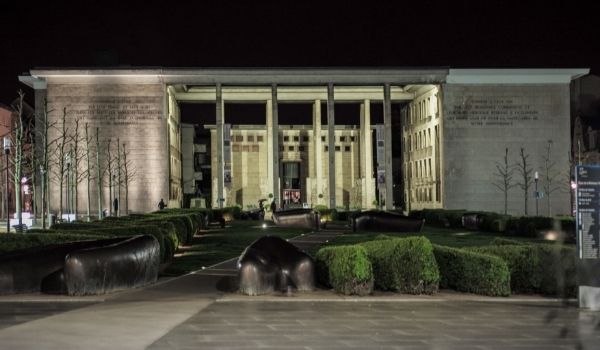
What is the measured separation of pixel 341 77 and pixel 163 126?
21.0 m

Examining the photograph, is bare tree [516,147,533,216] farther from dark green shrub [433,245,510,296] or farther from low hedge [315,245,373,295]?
low hedge [315,245,373,295]

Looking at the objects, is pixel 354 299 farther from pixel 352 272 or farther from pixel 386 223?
pixel 386 223

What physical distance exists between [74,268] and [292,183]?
97.4 m

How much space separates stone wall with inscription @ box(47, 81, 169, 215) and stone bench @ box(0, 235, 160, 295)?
222 ft

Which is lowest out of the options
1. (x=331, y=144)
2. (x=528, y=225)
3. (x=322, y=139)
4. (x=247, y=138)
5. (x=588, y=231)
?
(x=528, y=225)

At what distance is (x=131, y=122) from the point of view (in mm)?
83938

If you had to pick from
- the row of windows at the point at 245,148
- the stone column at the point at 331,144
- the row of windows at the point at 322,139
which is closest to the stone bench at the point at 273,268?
the stone column at the point at 331,144

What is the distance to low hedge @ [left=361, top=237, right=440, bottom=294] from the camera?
15758mm

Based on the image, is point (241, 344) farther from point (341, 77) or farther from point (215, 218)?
point (341, 77)

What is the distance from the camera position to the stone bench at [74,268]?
15203 mm

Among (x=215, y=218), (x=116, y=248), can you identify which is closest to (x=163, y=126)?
(x=215, y=218)

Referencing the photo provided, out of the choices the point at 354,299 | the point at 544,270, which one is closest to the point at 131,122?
the point at 354,299

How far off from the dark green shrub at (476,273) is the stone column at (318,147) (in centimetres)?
8326

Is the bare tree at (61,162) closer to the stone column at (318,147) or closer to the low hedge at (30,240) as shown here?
the low hedge at (30,240)
